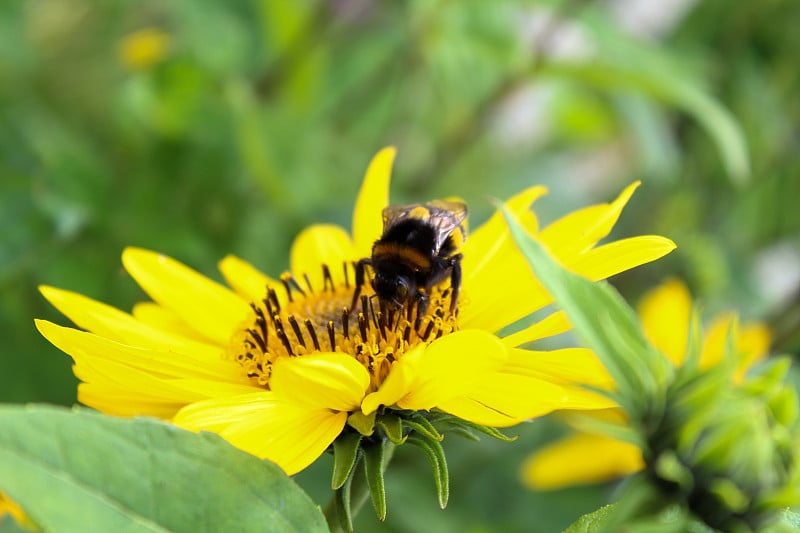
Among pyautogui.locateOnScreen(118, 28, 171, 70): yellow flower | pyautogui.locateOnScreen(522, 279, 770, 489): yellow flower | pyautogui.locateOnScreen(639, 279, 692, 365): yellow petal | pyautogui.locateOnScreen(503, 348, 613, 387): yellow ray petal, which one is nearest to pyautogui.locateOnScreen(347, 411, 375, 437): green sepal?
pyautogui.locateOnScreen(503, 348, 613, 387): yellow ray petal

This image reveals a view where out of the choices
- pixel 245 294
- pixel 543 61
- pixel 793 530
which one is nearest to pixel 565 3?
pixel 543 61

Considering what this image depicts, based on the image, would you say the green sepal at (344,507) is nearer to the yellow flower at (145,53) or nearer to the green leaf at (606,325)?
the green leaf at (606,325)

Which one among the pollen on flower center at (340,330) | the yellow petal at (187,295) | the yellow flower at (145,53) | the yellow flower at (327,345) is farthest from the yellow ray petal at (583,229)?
the yellow flower at (145,53)

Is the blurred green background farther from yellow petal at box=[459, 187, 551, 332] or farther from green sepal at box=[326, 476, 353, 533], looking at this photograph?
green sepal at box=[326, 476, 353, 533]

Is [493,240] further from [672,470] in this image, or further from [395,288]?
[672,470]

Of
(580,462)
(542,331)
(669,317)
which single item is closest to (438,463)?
(542,331)

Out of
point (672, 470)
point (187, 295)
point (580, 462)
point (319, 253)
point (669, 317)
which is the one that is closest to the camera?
point (672, 470)

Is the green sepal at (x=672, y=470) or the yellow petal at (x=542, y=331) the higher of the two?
the yellow petal at (x=542, y=331)
